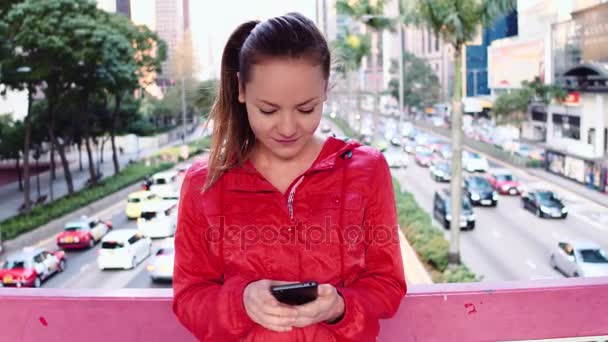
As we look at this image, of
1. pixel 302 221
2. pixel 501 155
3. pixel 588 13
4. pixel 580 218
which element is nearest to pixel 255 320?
pixel 302 221

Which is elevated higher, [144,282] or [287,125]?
[287,125]

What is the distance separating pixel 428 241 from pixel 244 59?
560cm

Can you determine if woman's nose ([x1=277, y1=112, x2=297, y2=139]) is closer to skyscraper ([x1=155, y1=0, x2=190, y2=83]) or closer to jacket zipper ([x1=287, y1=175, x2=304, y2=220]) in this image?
jacket zipper ([x1=287, y1=175, x2=304, y2=220])

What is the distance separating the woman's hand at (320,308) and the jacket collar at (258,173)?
129mm

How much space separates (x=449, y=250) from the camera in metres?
5.84

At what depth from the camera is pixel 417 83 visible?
11.1 metres

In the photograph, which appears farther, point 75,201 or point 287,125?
point 75,201

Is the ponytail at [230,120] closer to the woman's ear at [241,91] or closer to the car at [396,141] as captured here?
the woman's ear at [241,91]

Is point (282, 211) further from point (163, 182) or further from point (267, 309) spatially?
point (163, 182)

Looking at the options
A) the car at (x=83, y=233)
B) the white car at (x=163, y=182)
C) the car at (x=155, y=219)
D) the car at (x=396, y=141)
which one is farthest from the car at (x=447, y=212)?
the car at (x=83, y=233)

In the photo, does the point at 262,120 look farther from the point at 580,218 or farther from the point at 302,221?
the point at 580,218

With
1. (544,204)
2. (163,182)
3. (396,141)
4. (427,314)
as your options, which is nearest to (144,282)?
(163,182)

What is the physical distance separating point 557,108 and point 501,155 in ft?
5.67

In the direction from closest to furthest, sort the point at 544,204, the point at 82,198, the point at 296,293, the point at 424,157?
the point at 296,293 < the point at 544,204 < the point at 82,198 < the point at 424,157
